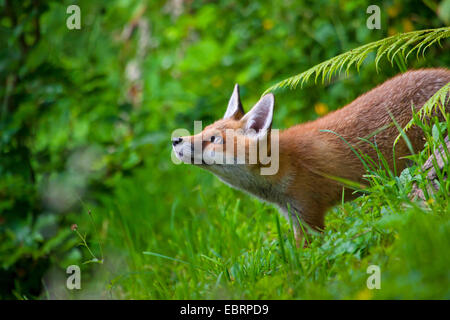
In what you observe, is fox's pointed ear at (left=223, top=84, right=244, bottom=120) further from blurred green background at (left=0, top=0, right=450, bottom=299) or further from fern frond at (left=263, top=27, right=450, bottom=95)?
blurred green background at (left=0, top=0, right=450, bottom=299)

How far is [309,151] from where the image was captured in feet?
14.2

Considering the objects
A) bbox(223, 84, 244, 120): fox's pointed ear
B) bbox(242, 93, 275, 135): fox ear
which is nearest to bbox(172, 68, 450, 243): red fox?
bbox(242, 93, 275, 135): fox ear

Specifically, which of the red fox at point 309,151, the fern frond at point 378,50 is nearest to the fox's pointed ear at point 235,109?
the red fox at point 309,151

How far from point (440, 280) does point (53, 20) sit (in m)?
4.88

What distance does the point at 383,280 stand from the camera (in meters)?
2.51

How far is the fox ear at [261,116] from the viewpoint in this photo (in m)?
4.05

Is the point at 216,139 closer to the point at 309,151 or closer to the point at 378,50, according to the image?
the point at 309,151

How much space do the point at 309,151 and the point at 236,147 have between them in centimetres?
68

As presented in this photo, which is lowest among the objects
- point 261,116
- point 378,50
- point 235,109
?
point 261,116

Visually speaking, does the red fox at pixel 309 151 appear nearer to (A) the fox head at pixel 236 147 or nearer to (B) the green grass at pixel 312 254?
(A) the fox head at pixel 236 147

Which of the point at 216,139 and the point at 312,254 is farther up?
the point at 216,139

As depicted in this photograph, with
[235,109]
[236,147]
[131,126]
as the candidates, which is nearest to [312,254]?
[236,147]

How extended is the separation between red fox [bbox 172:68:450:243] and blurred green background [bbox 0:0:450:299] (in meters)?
0.44

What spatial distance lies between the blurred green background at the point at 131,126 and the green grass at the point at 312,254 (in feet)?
0.12
